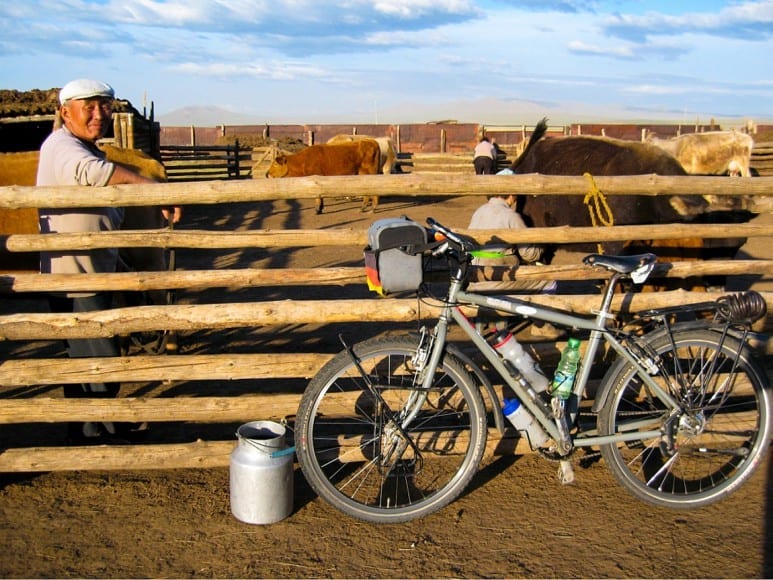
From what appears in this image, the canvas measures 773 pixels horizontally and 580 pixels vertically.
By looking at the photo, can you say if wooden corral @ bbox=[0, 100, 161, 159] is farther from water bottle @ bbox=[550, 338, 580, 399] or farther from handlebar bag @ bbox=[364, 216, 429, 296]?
water bottle @ bbox=[550, 338, 580, 399]

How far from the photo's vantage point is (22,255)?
227 inches

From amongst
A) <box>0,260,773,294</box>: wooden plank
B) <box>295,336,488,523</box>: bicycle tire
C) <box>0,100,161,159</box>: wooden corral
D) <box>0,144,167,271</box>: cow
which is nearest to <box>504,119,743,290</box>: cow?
<box>0,260,773,294</box>: wooden plank

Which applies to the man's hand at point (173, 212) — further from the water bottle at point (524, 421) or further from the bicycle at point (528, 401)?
the water bottle at point (524, 421)

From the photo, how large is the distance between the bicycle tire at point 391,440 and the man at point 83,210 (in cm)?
139

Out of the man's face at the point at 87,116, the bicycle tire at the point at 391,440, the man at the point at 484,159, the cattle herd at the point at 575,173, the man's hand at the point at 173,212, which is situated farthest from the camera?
the man at the point at 484,159

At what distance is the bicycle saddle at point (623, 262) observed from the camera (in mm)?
3535

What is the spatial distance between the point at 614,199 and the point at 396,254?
3.15 m

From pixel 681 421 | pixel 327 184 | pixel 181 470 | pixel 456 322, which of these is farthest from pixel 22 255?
pixel 681 421

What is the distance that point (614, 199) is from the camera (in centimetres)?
592

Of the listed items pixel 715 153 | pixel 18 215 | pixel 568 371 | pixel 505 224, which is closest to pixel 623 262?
pixel 568 371

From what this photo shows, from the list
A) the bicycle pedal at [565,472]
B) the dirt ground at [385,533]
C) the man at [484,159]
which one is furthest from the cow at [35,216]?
the man at [484,159]

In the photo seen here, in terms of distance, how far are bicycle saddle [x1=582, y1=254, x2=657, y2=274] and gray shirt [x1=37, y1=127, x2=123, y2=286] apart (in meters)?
2.59

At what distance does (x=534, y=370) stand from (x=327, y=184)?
1449 mm

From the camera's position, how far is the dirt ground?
3242mm
